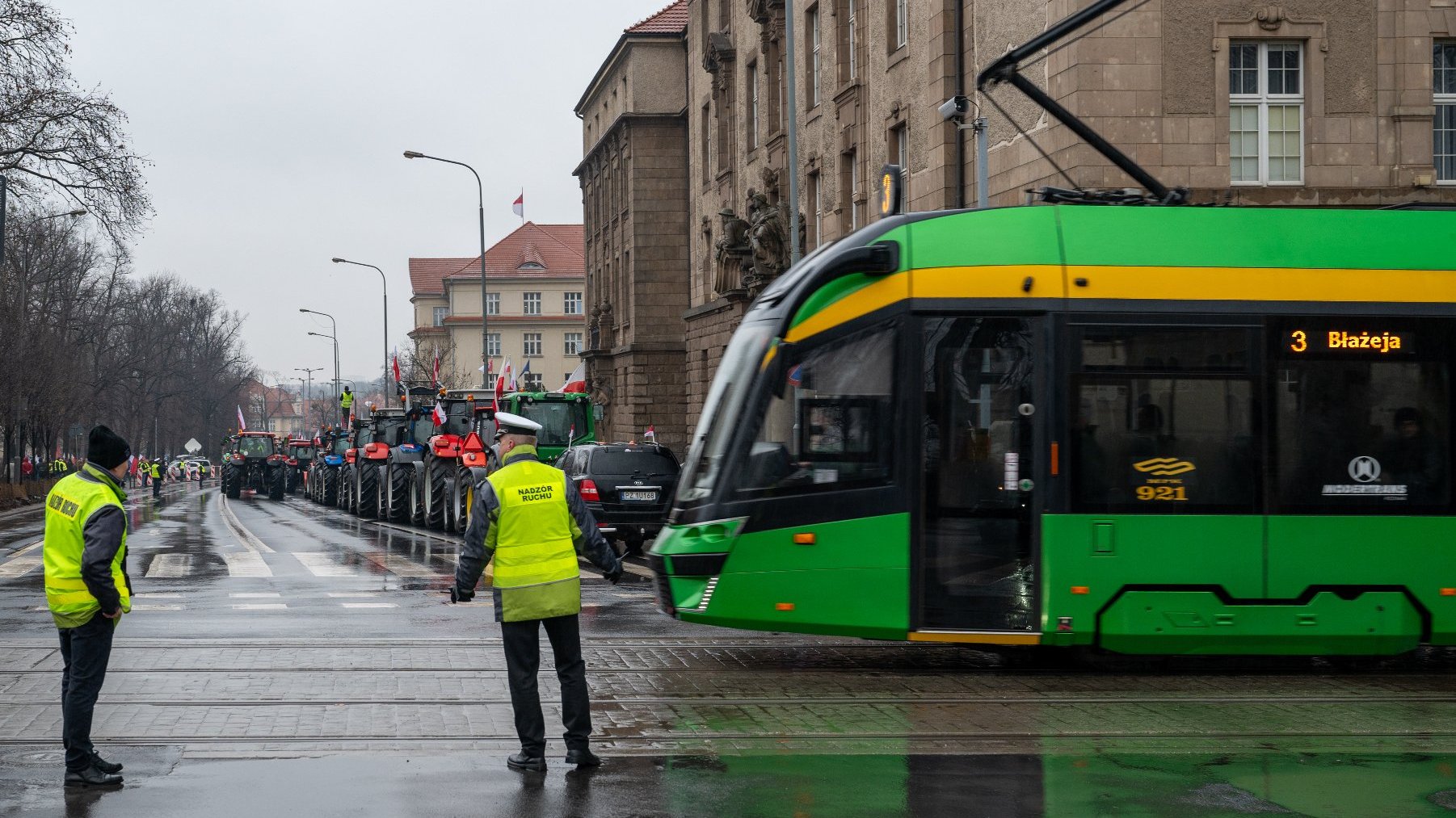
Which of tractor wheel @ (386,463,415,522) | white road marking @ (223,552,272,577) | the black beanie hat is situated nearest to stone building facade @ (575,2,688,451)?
tractor wheel @ (386,463,415,522)

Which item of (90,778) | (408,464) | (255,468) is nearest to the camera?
(90,778)

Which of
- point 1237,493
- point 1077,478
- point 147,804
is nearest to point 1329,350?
point 1237,493

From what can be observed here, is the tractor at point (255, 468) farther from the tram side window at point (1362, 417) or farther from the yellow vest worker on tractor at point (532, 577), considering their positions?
the yellow vest worker on tractor at point (532, 577)

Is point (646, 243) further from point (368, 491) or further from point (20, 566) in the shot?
point (20, 566)

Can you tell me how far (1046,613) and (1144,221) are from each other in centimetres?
281

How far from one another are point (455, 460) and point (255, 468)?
39.1 m

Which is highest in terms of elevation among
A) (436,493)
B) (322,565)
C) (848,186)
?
(848,186)

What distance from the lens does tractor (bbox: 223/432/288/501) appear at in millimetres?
65750

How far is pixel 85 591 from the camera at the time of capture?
7.56 metres

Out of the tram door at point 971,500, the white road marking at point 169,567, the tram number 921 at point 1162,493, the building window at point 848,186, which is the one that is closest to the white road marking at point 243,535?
the white road marking at point 169,567

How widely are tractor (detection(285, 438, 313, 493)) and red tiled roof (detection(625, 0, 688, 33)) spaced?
87.4 feet

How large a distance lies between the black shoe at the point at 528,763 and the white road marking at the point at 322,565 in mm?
12663

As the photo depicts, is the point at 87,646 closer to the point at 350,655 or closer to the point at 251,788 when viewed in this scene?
the point at 251,788

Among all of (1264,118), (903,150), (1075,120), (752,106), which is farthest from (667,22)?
(1075,120)
